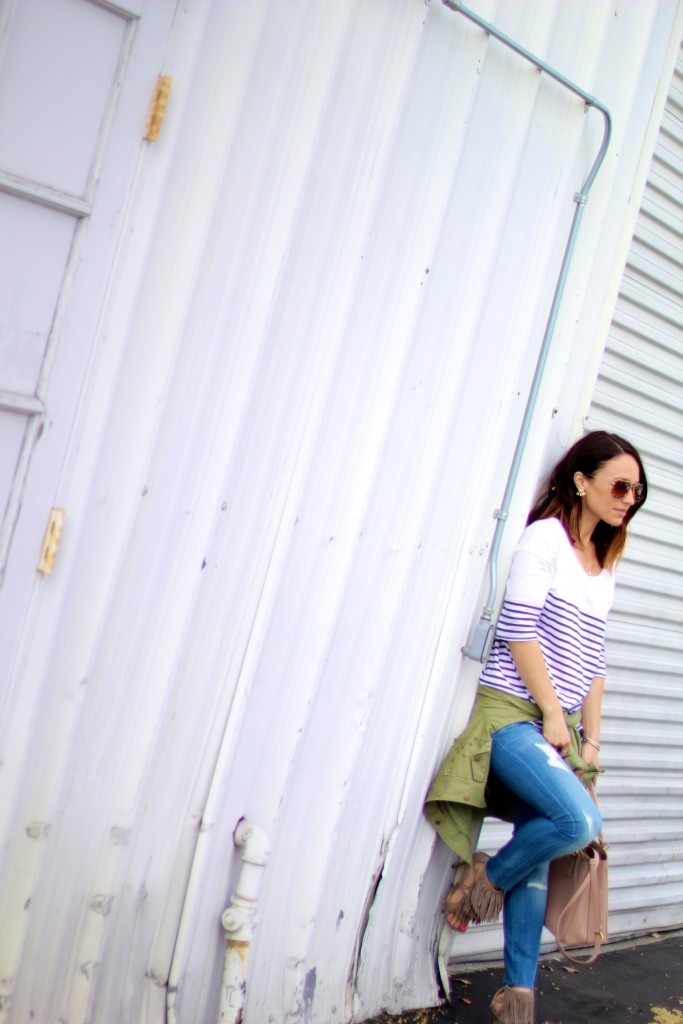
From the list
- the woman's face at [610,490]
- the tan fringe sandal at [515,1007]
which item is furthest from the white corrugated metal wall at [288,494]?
the tan fringe sandal at [515,1007]

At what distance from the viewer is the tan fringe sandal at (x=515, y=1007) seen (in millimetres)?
3523

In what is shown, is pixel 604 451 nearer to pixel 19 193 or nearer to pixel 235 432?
Result: pixel 235 432

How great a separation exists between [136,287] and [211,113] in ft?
1.62

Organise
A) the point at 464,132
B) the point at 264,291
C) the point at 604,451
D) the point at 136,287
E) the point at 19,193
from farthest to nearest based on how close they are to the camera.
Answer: the point at 604,451, the point at 464,132, the point at 264,291, the point at 136,287, the point at 19,193

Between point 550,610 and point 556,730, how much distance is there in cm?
41

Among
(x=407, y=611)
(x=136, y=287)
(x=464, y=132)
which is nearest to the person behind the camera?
(x=136, y=287)

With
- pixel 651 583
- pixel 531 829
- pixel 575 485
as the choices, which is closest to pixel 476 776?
pixel 531 829

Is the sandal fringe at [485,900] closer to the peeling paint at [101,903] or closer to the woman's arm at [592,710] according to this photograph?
the woman's arm at [592,710]

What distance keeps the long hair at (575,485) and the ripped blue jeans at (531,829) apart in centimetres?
72

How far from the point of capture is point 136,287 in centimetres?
274

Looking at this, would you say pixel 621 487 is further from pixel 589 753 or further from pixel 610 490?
pixel 589 753

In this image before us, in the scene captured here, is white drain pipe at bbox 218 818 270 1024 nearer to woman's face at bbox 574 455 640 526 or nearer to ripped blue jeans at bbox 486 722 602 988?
ripped blue jeans at bbox 486 722 602 988

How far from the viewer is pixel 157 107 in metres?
2.71

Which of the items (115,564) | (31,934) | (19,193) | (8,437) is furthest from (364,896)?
→ (19,193)
